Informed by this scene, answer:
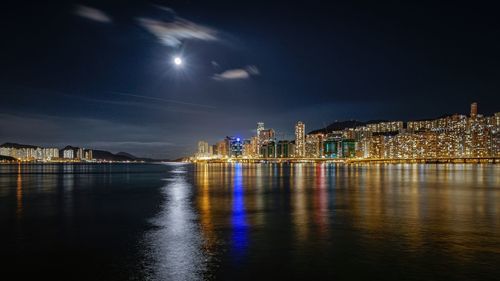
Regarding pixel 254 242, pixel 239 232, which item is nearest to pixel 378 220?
pixel 239 232

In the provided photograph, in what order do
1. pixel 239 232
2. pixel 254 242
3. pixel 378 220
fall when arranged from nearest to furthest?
pixel 254 242
pixel 239 232
pixel 378 220

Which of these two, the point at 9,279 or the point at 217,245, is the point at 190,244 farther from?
the point at 9,279

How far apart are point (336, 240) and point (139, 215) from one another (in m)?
13.8

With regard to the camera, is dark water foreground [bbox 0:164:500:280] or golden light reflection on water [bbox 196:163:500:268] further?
golden light reflection on water [bbox 196:163:500:268]

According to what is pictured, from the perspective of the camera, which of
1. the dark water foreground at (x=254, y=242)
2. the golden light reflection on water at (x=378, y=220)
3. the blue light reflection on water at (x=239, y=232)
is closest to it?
the dark water foreground at (x=254, y=242)

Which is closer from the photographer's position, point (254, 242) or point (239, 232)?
point (254, 242)

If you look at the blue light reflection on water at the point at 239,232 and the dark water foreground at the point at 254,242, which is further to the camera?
the blue light reflection on water at the point at 239,232

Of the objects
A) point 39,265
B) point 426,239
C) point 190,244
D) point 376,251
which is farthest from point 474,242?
point 39,265

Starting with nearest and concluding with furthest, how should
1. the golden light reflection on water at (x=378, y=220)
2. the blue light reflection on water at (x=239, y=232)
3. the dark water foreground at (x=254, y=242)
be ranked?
the dark water foreground at (x=254, y=242) → the blue light reflection on water at (x=239, y=232) → the golden light reflection on water at (x=378, y=220)

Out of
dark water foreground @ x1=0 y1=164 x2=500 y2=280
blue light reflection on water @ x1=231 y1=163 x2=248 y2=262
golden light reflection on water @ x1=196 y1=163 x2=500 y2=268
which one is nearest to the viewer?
dark water foreground @ x1=0 y1=164 x2=500 y2=280

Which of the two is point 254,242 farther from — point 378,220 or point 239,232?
point 378,220

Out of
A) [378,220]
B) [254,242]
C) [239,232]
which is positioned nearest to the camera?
[254,242]

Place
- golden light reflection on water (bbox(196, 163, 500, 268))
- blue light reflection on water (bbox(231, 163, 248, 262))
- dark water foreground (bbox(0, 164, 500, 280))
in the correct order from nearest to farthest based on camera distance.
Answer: dark water foreground (bbox(0, 164, 500, 280)) → blue light reflection on water (bbox(231, 163, 248, 262)) → golden light reflection on water (bbox(196, 163, 500, 268))

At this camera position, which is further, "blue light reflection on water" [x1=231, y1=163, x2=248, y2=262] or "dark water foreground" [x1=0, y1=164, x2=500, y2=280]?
"blue light reflection on water" [x1=231, y1=163, x2=248, y2=262]
